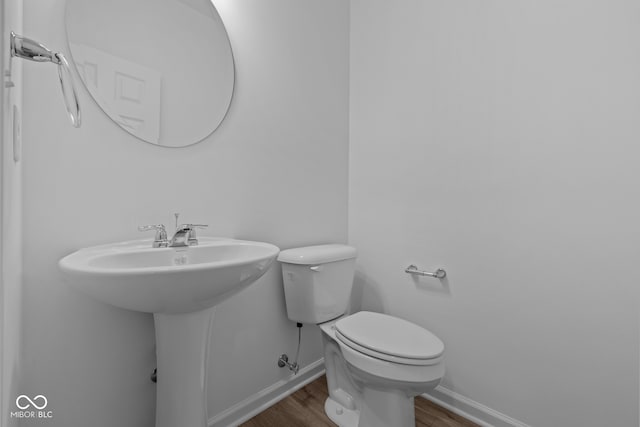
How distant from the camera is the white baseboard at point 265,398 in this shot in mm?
1255

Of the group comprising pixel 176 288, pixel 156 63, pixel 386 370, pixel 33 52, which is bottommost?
pixel 386 370

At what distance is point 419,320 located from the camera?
5.08 feet

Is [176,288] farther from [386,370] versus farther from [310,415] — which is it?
[310,415]

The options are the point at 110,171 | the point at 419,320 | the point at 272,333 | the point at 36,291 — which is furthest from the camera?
the point at 419,320

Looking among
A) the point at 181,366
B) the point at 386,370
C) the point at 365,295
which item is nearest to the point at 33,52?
the point at 181,366

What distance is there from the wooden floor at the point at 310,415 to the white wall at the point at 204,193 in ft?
0.44

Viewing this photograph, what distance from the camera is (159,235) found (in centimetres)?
100

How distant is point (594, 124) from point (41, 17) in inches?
72.6

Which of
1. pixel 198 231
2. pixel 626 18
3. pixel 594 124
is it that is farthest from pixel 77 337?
pixel 626 18

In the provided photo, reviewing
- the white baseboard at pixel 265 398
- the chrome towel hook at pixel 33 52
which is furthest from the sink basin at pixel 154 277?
the white baseboard at pixel 265 398

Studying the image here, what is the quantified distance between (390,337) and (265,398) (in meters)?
0.71

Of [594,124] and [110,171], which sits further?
[594,124]

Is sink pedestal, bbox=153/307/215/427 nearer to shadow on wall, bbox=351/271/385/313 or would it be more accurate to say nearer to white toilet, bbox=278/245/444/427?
white toilet, bbox=278/245/444/427

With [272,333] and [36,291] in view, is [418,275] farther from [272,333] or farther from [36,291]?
[36,291]
